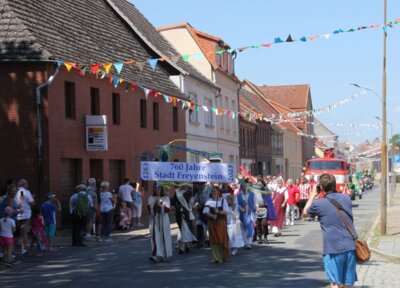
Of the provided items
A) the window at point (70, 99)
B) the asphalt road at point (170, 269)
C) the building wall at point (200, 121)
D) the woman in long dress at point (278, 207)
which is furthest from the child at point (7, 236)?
the building wall at point (200, 121)

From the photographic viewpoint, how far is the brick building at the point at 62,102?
21750mm

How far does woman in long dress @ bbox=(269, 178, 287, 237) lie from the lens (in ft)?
66.0

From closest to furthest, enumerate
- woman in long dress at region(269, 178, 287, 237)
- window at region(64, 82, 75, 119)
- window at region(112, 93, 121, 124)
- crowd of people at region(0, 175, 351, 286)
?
crowd of people at region(0, 175, 351, 286)
woman in long dress at region(269, 178, 287, 237)
window at region(64, 82, 75, 119)
window at region(112, 93, 121, 124)

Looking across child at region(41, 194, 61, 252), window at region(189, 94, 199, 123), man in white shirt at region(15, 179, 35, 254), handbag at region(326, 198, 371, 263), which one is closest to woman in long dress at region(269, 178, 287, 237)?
child at region(41, 194, 61, 252)

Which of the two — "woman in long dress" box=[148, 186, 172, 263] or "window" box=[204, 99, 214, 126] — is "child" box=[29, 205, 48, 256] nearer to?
"woman in long dress" box=[148, 186, 172, 263]

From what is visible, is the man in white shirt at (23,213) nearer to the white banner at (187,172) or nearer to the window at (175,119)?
the white banner at (187,172)

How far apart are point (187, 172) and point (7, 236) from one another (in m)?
4.11

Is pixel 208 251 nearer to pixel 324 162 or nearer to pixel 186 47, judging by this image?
pixel 324 162

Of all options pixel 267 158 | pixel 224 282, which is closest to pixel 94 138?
pixel 224 282

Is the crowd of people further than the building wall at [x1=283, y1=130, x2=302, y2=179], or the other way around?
the building wall at [x1=283, y1=130, x2=302, y2=179]

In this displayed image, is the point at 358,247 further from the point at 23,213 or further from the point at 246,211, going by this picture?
the point at 23,213

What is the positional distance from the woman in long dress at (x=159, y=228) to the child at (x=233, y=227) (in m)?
1.48

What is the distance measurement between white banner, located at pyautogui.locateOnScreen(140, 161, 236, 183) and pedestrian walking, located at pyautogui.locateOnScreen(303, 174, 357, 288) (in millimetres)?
7790

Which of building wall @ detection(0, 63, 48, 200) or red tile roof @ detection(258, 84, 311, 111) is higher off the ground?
red tile roof @ detection(258, 84, 311, 111)
